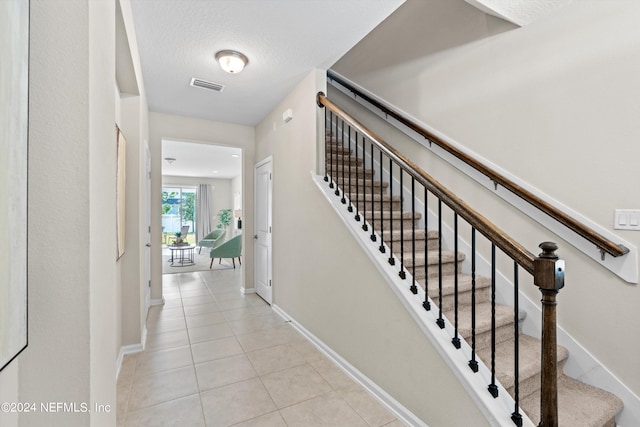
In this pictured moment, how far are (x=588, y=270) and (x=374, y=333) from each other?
1442 millimetres

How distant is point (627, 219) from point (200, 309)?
4.19 meters

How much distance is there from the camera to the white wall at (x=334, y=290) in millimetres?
1719

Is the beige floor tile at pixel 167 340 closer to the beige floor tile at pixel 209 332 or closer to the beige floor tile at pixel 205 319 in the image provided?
the beige floor tile at pixel 209 332

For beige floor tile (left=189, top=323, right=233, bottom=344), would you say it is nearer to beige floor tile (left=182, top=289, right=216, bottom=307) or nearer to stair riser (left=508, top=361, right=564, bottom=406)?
beige floor tile (left=182, top=289, right=216, bottom=307)

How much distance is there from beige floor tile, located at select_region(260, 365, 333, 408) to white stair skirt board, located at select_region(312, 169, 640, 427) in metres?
1.04

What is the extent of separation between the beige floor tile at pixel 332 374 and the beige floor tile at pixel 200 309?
189 centimetres

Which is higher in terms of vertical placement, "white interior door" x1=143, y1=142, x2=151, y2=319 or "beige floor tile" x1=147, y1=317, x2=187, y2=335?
"white interior door" x1=143, y1=142, x2=151, y2=319

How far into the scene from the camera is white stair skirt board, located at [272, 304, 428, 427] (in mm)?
1813

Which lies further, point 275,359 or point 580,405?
point 275,359

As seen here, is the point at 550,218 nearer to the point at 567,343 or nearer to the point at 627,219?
the point at 627,219

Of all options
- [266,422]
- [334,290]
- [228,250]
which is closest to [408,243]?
[334,290]

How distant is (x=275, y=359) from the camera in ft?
8.47

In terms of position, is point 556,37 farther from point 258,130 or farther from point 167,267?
point 167,267

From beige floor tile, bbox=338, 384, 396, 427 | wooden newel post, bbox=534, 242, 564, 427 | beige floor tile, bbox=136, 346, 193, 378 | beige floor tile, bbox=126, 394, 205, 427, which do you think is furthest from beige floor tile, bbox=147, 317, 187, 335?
wooden newel post, bbox=534, 242, 564, 427
